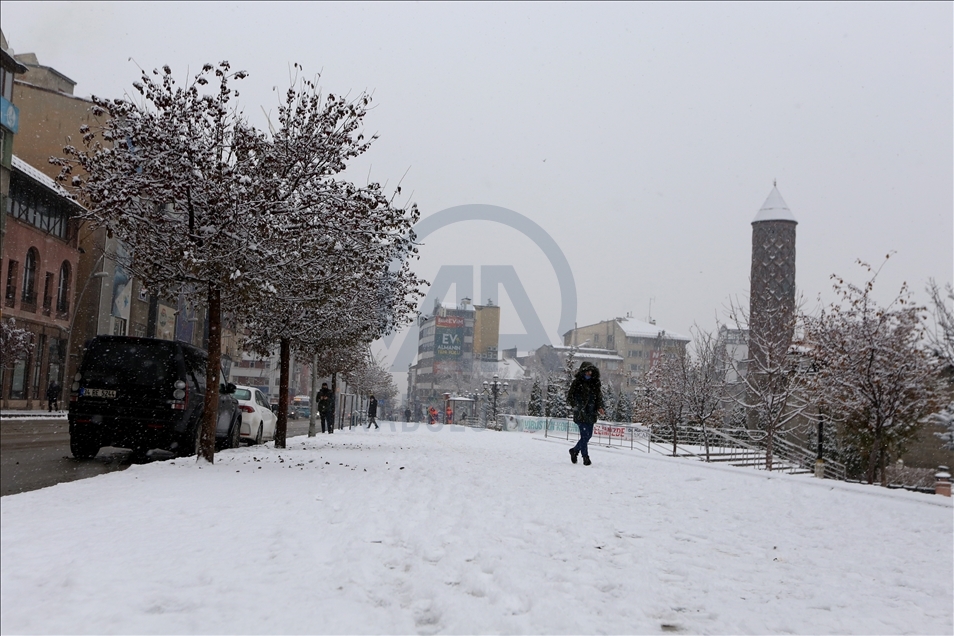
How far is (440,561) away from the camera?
18.1 ft

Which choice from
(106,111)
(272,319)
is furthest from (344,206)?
(272,319)

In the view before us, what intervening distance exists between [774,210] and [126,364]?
2766 inches

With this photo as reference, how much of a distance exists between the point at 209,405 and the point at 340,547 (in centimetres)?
676

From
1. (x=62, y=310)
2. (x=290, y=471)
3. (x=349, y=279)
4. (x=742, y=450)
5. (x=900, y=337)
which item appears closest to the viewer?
(x=62, y=310)

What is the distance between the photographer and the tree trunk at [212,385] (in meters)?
11.4

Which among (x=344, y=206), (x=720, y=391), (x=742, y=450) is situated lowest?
(x=742, y=450)

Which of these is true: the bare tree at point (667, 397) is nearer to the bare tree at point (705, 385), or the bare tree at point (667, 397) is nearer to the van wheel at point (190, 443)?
the bare tree at point (705, 385)

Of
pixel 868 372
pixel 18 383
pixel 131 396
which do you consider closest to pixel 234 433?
pixel 131 396

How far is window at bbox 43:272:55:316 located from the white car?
1081cm

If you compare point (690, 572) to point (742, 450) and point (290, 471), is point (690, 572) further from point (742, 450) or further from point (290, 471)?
point (742, 450)

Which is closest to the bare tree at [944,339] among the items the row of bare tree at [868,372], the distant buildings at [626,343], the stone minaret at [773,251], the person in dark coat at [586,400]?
the row of bare tree at [868,372]

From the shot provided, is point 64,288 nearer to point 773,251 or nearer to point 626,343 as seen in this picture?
point 773,251

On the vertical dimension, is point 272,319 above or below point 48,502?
above

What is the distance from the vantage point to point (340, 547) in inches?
217
